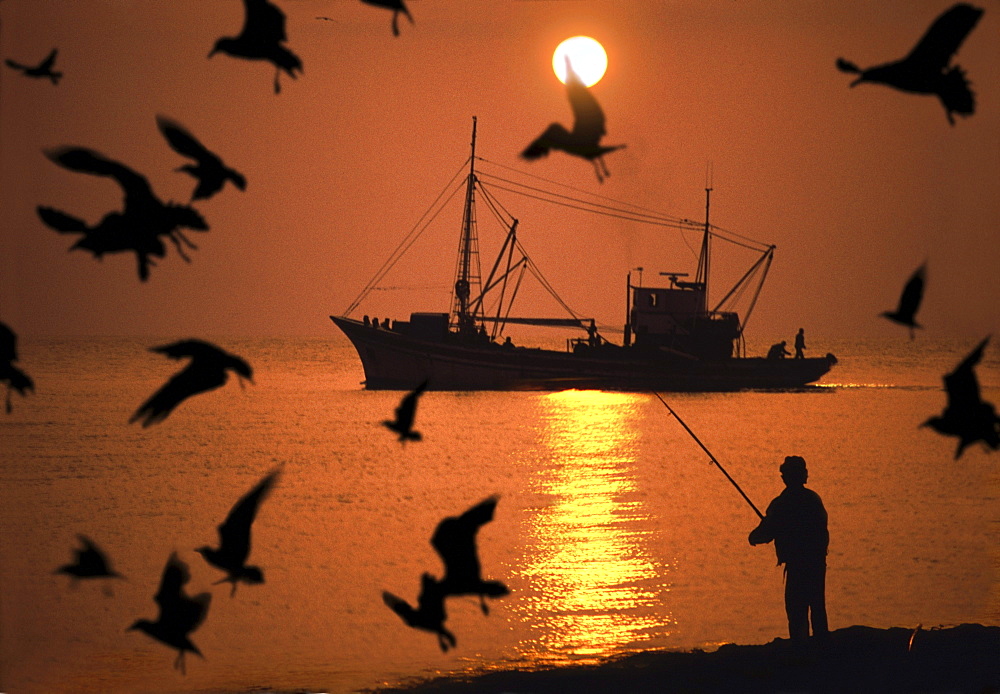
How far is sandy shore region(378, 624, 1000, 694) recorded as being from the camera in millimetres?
8383

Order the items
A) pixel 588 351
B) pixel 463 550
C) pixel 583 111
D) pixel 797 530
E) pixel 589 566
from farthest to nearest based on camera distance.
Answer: pixel 588 351, pixel 589 566, pixel 797 530, pixel 463 550, pixel 583 111

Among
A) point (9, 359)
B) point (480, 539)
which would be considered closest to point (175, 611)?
point (9, 359)

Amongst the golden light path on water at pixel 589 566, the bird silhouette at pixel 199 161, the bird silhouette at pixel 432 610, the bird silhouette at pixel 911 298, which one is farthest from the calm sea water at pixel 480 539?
the bird silhouette at pixel 199 161

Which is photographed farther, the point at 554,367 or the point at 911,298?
the point at 554,367

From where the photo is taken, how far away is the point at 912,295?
2.33 meters

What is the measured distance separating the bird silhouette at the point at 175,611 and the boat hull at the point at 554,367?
65407 millimetres

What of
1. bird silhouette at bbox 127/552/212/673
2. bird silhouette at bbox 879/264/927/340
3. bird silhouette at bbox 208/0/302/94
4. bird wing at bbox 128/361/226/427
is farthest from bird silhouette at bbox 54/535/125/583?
bird silhouette at bbox 879/264/927/340

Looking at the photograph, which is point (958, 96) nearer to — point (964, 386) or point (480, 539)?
point (964, 386)

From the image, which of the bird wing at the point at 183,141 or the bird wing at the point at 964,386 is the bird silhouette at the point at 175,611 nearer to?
the bird wing at the point at 183,141

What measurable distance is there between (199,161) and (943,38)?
58.6 inches

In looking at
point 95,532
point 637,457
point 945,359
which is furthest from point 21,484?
point 945,359

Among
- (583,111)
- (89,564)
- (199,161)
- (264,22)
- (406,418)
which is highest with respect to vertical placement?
(264,22)

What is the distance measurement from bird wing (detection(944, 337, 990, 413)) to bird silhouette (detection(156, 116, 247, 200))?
1.53 m

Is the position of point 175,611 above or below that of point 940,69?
below
